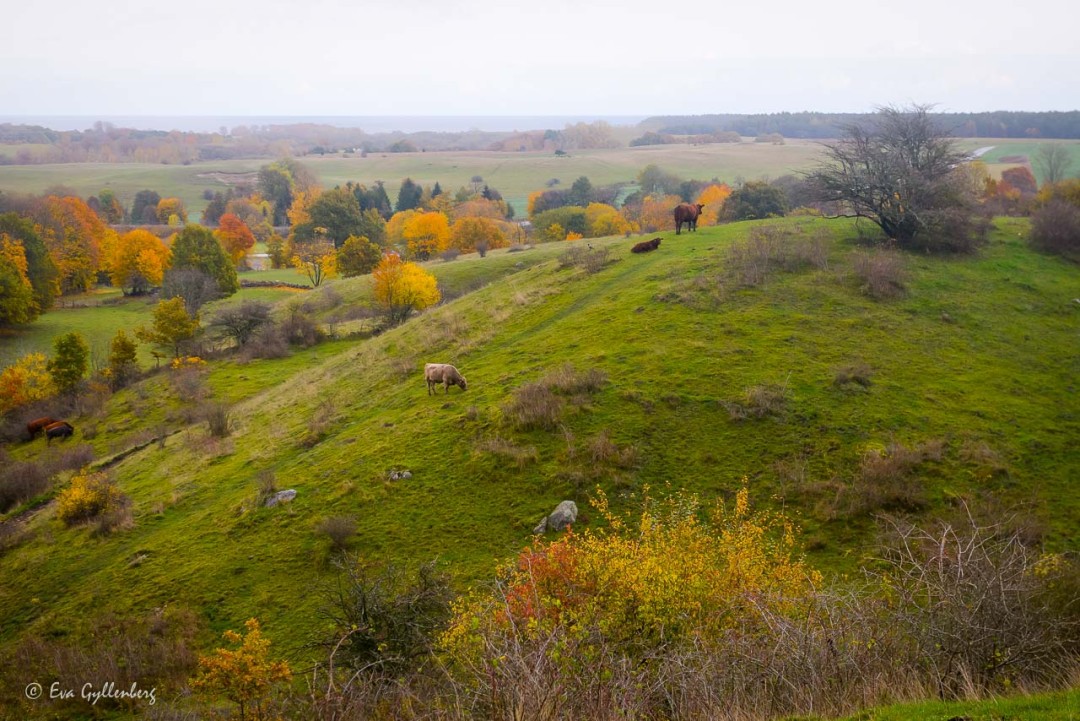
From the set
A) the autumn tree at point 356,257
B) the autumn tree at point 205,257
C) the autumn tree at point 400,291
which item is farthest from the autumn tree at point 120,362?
Answer: the autumn tree at point 356,257

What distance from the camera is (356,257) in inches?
2530

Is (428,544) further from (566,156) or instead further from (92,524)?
(566,156)

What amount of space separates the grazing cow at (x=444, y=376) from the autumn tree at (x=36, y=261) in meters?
53.2

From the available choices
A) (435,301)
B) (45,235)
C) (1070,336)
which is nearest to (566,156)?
(45,235)

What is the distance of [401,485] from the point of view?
1828 centimetres

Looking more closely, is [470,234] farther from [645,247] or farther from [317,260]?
[645,247]

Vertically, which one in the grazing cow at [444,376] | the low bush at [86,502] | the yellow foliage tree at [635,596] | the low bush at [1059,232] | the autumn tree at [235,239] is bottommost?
the low bush at [86,502]

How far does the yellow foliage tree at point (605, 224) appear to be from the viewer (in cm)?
8531

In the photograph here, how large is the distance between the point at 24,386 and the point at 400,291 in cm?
2392

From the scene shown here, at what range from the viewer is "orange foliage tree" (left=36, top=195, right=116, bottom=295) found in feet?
225

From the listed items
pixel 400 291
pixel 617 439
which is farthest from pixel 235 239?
pixel 617 439

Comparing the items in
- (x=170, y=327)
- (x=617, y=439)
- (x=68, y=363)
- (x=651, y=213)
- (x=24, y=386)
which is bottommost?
(x=24, y=386)

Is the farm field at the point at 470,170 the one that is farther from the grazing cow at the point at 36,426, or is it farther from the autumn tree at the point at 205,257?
the grazing cow at the point at 36,426

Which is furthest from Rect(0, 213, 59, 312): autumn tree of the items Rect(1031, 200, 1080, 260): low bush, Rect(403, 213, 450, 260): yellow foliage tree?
Rect(1031, 200, 1080, 260): low bush
